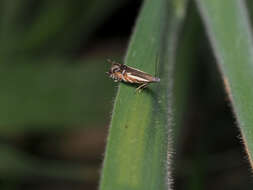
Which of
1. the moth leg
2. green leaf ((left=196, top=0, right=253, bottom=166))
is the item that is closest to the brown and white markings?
the moth leg

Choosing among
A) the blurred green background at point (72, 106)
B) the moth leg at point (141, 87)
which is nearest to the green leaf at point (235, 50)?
the moth leg at point (141, 87)

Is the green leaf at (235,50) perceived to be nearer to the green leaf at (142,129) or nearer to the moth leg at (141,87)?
the green leaf at (142,129)

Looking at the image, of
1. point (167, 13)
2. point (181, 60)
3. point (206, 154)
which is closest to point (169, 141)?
point (167, 13)

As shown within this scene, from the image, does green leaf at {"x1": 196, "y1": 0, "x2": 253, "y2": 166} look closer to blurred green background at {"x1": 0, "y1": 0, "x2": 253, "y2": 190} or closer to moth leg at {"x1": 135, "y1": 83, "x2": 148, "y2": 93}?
moth leg at {"x1": 135, "y1": 83, "x2": 148, "y2": 93}

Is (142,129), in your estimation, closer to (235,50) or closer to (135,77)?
(135,77)

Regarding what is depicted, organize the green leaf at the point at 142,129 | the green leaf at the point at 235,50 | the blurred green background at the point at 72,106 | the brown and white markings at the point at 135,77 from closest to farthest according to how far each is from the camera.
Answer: the green leaf at the point at 142,129
the green leaf at the point at 235,50
the brown and white markings at the point at 135,77
the blurred green background at the point at 72,106

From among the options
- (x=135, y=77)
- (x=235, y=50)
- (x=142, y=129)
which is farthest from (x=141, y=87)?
(x=235, y=50)
